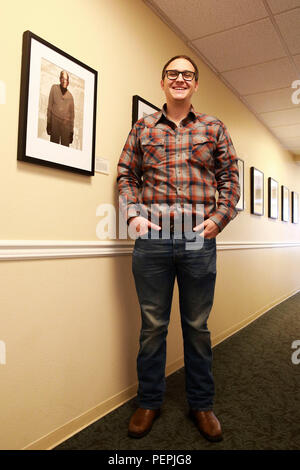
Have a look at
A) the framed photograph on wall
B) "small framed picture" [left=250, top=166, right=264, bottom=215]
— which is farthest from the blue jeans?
"small framed picture" [left=250, top=166, right=264, bottom=215]

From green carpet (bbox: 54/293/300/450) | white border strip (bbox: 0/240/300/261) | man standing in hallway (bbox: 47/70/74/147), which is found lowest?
green carpet (bbox: 54/293/300/450)

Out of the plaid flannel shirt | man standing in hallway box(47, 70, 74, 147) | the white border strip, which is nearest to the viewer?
the white border strip

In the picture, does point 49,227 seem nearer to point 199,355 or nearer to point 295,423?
point 199,355

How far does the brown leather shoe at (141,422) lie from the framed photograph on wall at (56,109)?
3.60 feet

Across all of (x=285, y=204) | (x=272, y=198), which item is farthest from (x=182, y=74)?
(x=285, y=204)

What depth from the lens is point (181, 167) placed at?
140 centimetres

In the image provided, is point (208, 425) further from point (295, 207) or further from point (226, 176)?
point (295, 207)

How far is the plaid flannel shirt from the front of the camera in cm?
139

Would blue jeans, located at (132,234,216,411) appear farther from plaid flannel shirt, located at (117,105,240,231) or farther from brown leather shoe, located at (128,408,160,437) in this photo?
plaid flannel shirt, located at (117,105,240,231)

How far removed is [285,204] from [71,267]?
169 inches

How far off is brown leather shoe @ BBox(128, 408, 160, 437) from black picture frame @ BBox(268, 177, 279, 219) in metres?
3.30

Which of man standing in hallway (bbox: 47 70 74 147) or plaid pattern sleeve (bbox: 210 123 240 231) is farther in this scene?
plaid pattern sleeve (bbox: 210 123 240 231)

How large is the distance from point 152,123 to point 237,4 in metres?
1.11

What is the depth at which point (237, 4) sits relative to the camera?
1923 millimetres
